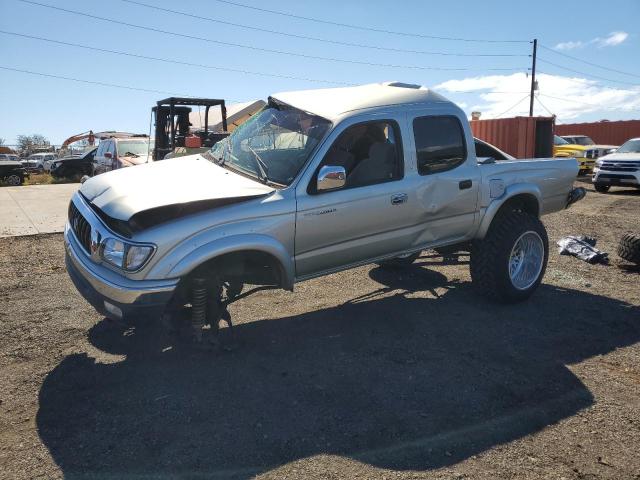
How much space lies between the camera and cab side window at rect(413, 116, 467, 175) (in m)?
4.77

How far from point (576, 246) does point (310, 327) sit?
187 inches

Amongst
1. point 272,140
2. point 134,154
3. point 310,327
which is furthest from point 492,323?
point 134,154

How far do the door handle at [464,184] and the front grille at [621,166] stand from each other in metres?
12.6

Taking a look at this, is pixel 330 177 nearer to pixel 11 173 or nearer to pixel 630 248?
pixel 630 248

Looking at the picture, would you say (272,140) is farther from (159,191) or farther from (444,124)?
(444,124)

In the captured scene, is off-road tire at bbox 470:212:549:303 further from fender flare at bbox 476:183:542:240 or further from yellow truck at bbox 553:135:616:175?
yellow truck at bbox 553:135:616:175

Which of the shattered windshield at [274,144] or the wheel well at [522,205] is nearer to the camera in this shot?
the shattered windshield at [274,144]

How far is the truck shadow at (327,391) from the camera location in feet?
9.77

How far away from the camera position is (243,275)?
412 cm

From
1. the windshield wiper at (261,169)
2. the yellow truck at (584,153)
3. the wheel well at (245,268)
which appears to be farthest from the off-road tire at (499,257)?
the yellow truck at (584,153)

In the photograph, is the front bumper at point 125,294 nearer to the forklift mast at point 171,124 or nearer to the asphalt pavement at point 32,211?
the asphalt pavement at point 32,211

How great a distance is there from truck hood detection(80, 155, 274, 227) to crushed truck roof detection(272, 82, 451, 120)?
93cm

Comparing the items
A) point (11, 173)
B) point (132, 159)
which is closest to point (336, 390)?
point (132, 159)

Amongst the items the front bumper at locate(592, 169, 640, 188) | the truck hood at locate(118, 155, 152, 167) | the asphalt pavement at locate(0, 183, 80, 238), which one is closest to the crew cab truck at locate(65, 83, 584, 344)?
the asphalt pavement at locate(0, 183, 80, 238)
